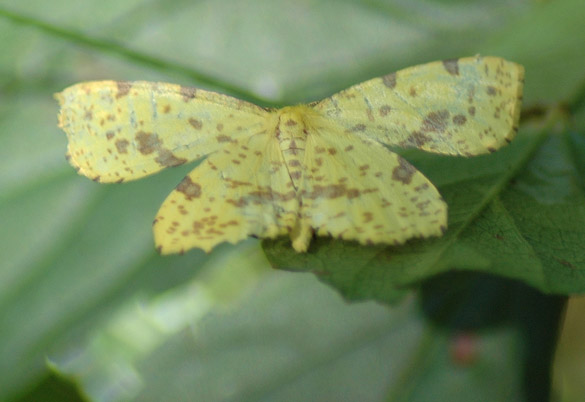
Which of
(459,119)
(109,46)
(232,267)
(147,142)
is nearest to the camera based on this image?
(459,119)

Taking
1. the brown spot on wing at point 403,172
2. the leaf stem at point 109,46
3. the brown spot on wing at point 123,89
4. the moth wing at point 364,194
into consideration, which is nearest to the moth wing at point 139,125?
Result: the brown spot on wing at point 123,89

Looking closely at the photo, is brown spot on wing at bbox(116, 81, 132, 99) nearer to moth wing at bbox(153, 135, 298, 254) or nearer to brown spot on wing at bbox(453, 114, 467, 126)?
moth wing at bbox(153, 135, 298, 254)

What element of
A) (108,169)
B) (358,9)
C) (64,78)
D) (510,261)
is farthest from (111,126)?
(358,9)

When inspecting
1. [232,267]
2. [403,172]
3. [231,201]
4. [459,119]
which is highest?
[459,119]

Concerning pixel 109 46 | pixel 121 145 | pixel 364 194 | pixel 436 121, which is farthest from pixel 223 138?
pixel 109 46

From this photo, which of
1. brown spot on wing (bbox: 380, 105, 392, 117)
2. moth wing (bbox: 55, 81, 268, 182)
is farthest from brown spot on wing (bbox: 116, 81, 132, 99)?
brown spot on wing (bbox: 380, 105, 392, 117)

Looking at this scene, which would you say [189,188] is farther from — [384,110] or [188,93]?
[384,110]

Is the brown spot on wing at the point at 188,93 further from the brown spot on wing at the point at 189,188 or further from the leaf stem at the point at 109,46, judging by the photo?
the leaf stem at the point at 109,46

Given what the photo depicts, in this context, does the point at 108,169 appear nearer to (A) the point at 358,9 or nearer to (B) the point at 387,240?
(B) the point at 387,240
